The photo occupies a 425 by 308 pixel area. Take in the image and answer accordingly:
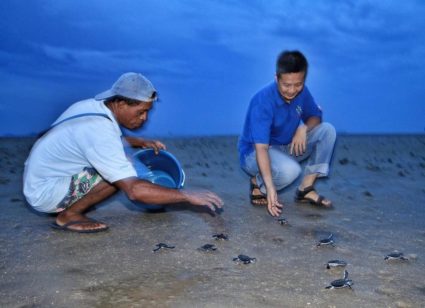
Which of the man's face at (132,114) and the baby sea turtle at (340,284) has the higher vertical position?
the man's face at (132,114)

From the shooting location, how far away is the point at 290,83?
3789 millimetres

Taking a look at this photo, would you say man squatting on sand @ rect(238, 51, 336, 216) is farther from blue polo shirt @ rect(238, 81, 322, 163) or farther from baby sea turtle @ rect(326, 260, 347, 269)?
baby sea turtle @ rect(326, 260, 347, 269)

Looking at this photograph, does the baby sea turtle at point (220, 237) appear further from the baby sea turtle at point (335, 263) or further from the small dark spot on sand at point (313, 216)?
the small dark spot on sand at point (313, 216)

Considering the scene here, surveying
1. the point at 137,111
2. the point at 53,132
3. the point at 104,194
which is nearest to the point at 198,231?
the point at 104,194

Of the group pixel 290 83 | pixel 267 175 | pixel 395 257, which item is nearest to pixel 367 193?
pixel 267 175

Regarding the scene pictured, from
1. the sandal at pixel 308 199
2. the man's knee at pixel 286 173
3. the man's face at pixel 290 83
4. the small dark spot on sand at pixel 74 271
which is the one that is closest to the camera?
the small dark spot on sand at pixel 74 271

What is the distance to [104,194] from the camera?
354 cm

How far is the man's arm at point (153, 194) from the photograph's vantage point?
292cm

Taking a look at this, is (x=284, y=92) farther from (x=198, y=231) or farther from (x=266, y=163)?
(x=198, y=231)

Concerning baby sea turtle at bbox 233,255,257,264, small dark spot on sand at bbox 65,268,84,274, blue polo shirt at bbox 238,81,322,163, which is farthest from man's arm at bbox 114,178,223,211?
blue polo shirt at bbox 238,81,322,163

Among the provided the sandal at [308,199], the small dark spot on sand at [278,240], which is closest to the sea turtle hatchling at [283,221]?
the small dark spot on sand at [278,240]

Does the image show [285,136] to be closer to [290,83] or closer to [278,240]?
[290,83]

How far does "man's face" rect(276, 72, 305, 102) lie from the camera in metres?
3.76

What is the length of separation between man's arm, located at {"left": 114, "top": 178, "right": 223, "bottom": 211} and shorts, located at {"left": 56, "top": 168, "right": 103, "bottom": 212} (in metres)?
0.54
